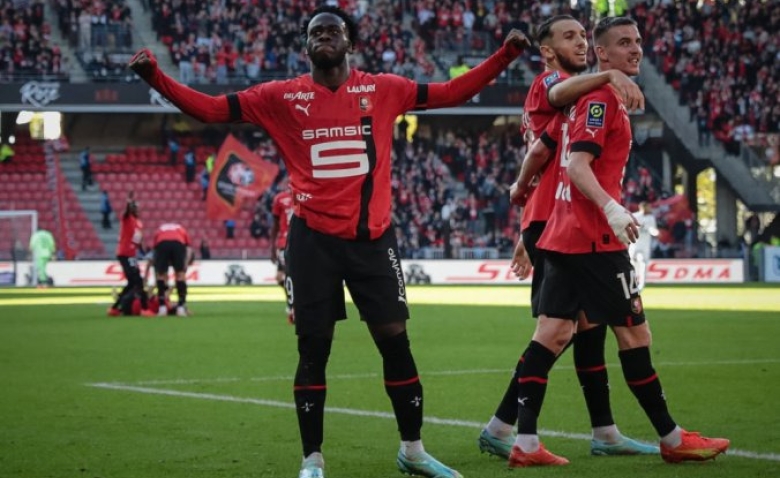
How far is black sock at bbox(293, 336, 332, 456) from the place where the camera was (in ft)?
23.2

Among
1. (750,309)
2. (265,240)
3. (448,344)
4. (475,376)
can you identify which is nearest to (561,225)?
(475,376)

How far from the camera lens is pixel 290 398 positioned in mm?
11164

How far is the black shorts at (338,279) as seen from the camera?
7.05m

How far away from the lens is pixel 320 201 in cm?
705

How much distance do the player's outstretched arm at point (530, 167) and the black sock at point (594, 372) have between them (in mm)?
842

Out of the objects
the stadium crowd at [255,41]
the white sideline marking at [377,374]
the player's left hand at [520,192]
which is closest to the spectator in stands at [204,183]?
the stadium crowd at [255,41]

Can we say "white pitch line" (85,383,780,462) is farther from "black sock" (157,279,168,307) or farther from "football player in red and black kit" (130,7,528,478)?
"black sock" (157,279,168,307)

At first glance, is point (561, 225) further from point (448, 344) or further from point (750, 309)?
point (750, 309)

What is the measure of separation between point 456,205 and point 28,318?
950 inches

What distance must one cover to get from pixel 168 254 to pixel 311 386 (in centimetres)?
1885

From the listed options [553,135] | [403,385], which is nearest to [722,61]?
[553,135]

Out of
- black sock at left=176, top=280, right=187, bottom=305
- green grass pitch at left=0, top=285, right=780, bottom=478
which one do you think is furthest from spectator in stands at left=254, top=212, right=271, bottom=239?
green grass pitch at left=0, top=285, right=780, bottom=478

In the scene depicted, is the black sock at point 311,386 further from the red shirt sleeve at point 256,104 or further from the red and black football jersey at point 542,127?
the red and black football jersey at point 542,127

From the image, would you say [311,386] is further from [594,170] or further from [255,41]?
[255,41]
